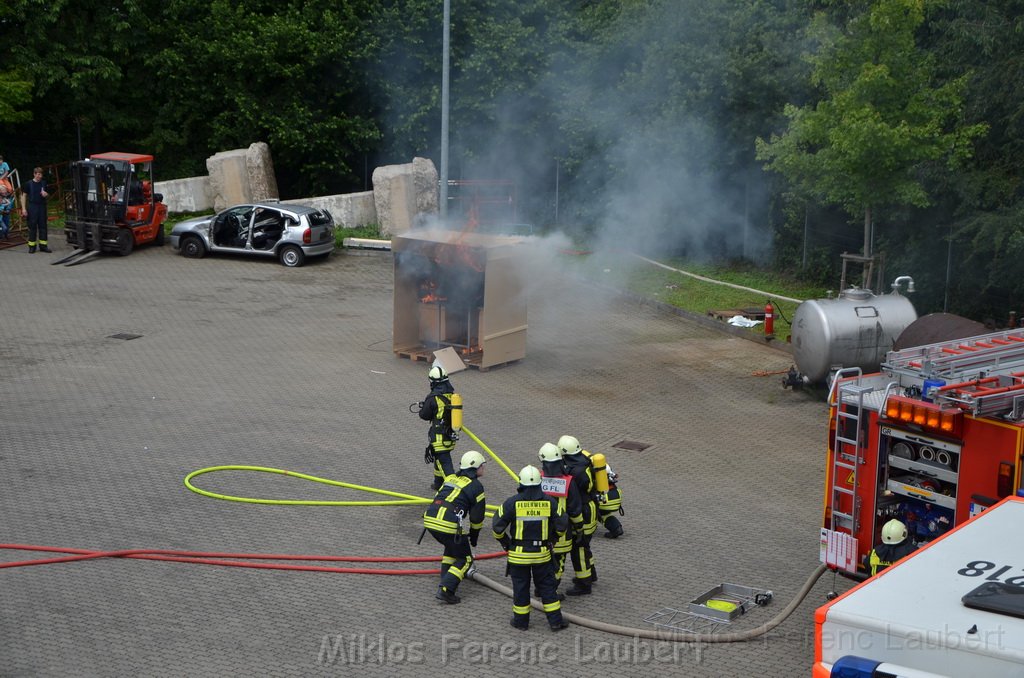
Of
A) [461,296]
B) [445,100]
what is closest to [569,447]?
[461,296]

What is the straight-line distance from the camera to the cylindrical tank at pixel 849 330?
15102 mm

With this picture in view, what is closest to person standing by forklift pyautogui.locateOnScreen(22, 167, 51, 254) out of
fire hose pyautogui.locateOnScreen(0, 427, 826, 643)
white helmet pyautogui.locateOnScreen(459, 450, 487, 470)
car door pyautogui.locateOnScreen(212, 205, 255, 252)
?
car door pyautogui.locateOnScreen(212, 205, 255, 252)

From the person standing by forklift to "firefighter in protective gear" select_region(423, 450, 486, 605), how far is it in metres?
17.7

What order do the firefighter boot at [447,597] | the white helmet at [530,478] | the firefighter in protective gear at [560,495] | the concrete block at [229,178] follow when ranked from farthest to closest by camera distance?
the concrete block at [229,178]
the firefighter boot at [447,597]
the firefighter in protective gear at [560,495]
the white helmet at [530,478]

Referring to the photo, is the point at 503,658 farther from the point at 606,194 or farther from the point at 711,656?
the point at 606,194

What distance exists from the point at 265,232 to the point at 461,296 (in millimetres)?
8537

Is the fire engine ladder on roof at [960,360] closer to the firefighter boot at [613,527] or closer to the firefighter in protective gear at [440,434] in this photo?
the firefighter boot at [613,527]

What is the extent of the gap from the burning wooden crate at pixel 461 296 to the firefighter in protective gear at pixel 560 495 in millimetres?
7578

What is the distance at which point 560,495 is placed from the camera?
915cm

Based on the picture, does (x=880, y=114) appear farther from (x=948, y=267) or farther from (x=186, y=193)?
(x=186, y=193)

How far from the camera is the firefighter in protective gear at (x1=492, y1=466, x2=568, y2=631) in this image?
8852 millimetres

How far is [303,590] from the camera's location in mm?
9773

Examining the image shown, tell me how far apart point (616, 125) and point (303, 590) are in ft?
54.4

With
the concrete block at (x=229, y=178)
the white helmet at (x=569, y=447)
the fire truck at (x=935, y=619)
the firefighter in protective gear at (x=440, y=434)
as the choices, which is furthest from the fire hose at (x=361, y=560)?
the concrete block at (x=229, y=178)
